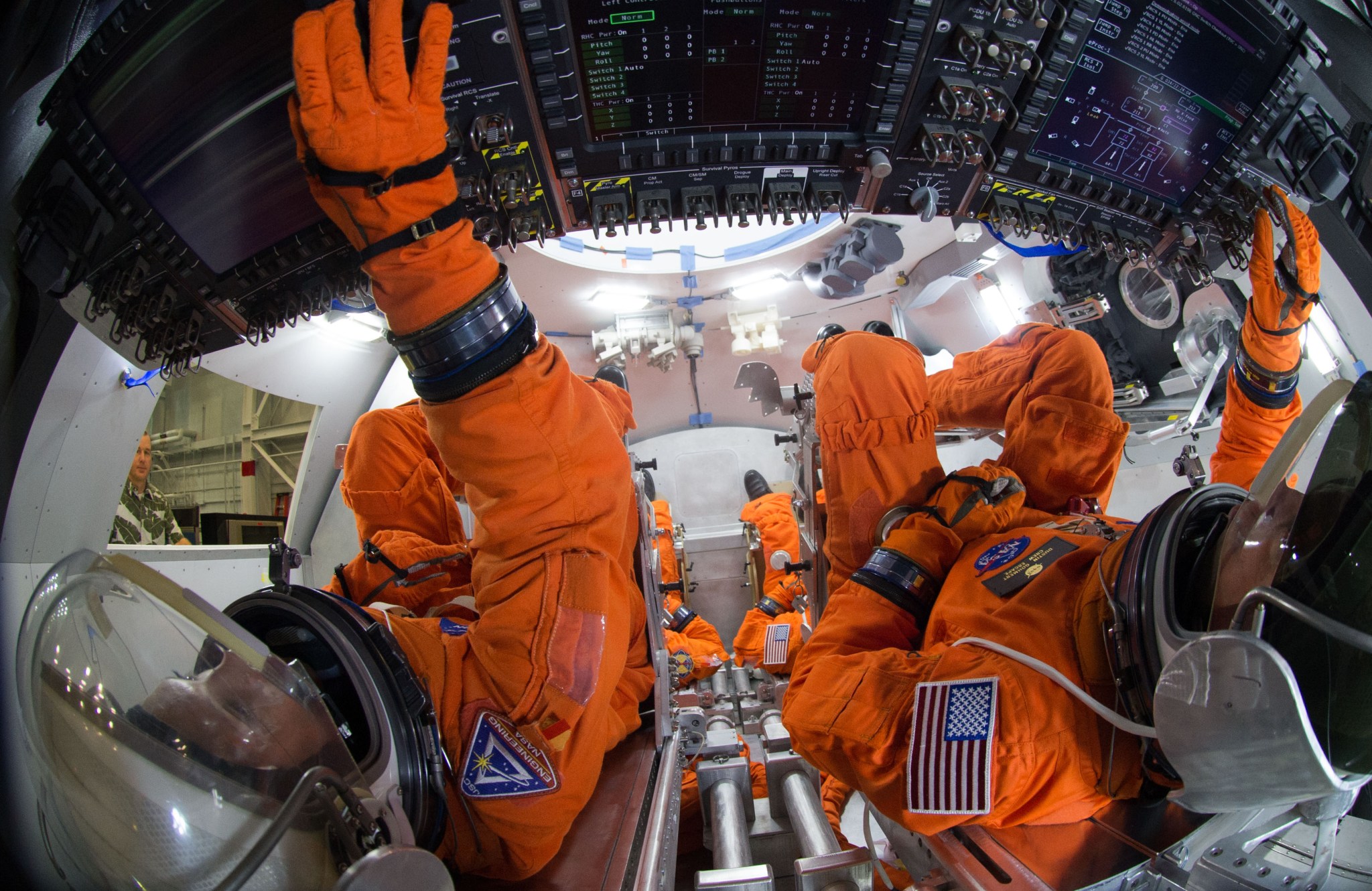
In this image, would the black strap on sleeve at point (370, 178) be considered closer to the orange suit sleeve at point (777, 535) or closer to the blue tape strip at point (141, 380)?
the blue tape strip at point (141, 380)

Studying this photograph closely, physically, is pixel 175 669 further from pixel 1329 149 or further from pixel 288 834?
pixel 1329 149

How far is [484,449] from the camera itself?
1.29m

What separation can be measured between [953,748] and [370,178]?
170cm

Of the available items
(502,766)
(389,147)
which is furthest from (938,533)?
(389,147)

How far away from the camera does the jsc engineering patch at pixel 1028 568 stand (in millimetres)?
1726

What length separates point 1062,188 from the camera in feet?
7.82

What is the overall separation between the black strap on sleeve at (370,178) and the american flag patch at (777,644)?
3.54m

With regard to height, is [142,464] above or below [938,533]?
below

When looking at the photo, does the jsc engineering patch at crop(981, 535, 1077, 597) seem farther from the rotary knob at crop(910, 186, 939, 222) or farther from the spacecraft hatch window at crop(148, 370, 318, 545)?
the spacecraft hatch window at crop(148, 370, 318, 545)

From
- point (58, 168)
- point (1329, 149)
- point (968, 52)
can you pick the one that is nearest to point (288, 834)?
point (58, 168)

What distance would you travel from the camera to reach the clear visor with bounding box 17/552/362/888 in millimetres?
703

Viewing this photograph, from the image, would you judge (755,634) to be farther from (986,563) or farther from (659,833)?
(659,833)

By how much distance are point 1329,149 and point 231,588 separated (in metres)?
4.50

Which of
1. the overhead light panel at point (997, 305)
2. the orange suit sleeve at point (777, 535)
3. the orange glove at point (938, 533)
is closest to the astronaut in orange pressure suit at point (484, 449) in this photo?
the orange glove at point (938, 533)
